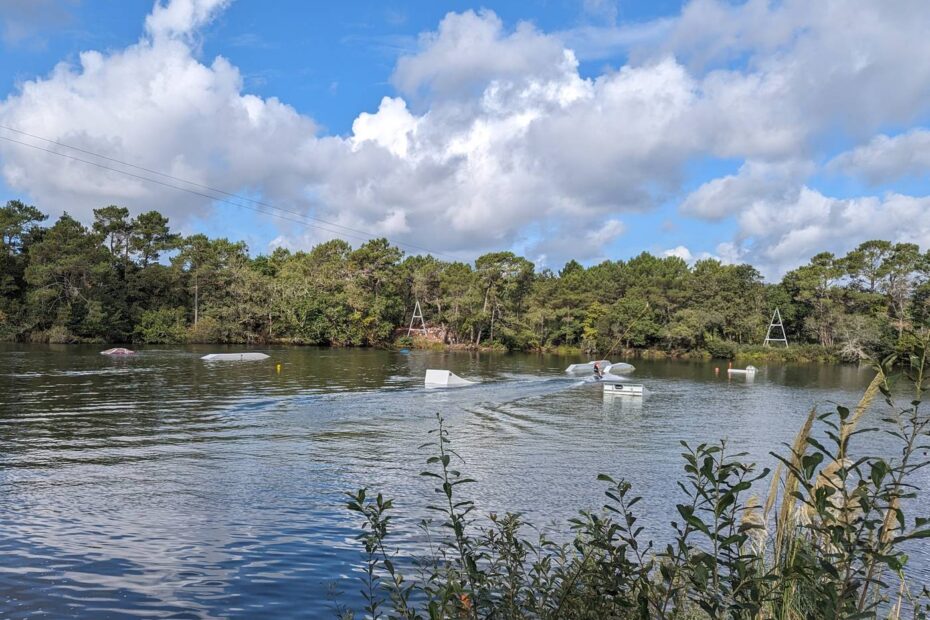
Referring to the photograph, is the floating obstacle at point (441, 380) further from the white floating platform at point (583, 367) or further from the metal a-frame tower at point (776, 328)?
the metal a-frame tower at point (776, 328)

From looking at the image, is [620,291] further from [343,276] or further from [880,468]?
[880,468]

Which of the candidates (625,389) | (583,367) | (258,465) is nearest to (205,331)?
(583,367)

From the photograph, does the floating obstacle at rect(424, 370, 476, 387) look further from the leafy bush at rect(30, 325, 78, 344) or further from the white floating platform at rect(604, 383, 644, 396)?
the leafy bush at rect(30, 325, 78, 344)

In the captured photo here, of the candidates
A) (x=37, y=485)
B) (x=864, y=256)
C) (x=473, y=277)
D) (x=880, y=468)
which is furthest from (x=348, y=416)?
(x=864, y=256)

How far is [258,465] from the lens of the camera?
53.9 feet

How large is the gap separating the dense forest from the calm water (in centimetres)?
3610

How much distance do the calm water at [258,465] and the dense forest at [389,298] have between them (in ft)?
118

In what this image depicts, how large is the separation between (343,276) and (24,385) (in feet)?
185

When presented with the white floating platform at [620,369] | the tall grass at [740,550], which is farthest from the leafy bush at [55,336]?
the tall grass at [740,550]

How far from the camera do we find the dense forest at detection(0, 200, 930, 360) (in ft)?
239

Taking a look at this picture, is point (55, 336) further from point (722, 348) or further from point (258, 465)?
point (722, 348)

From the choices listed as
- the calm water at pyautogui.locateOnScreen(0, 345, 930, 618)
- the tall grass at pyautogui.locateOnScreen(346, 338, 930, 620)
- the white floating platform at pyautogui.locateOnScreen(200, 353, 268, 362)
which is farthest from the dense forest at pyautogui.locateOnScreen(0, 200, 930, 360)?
the tall grass at pyautogui.locateOnScreen(346, 338, 930, 620)

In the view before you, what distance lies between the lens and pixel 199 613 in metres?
7.77

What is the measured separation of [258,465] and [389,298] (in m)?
73.1
